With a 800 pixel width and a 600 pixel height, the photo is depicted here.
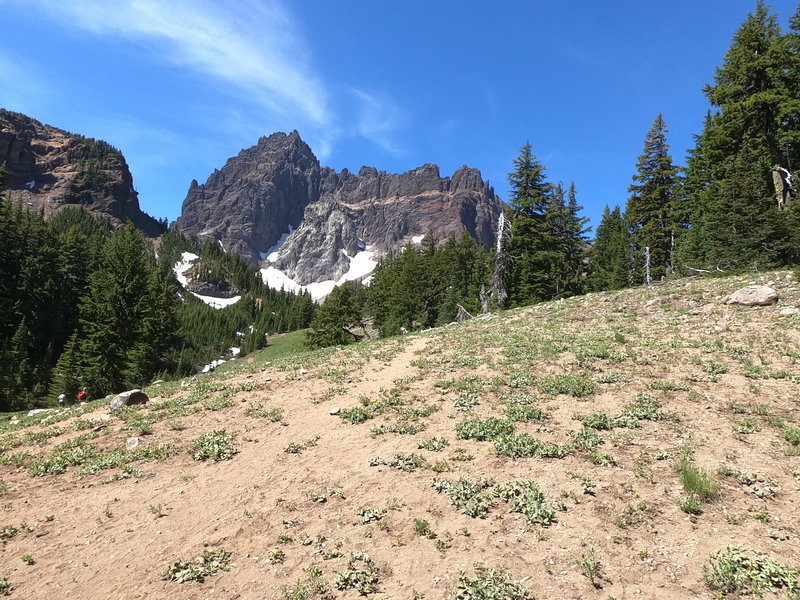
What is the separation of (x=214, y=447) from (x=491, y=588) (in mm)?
8643

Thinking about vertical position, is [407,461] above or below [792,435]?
below

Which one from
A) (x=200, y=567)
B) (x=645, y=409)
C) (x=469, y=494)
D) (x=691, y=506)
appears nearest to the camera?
(x=200, y=567)

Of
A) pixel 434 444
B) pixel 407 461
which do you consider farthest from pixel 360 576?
pixel 434 444

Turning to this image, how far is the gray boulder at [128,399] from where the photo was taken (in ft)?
51.9

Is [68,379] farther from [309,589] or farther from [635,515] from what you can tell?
[635,515]

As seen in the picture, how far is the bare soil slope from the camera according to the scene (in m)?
6.39

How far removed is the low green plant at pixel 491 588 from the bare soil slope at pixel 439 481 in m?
0.04

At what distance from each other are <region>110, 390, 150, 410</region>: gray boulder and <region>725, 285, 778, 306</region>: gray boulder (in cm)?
2680

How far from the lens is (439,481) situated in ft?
28.6

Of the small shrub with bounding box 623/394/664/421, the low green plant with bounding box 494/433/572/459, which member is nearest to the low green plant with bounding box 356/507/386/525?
the low green plant with bounding box 494/433/572/459

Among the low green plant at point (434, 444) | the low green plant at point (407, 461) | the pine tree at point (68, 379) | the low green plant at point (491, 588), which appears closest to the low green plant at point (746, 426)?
the low green plant at point (434, 444)

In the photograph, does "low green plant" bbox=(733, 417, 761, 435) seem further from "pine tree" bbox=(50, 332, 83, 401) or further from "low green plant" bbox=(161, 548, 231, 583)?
"pine tree" bbox=(50, 332, 83, 401)

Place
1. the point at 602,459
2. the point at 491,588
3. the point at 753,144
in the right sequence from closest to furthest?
1. the point at 491,588
2. the point at 602,459
3. the point at 753,144

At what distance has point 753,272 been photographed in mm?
24562
